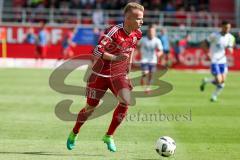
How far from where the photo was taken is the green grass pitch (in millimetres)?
10758

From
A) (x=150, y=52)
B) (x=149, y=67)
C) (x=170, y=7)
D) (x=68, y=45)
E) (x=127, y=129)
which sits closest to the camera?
(x=127, y=129)

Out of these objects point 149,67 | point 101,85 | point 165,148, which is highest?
point 101,85

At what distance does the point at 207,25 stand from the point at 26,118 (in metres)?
26.9

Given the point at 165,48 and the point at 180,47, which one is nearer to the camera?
the point at 165,48

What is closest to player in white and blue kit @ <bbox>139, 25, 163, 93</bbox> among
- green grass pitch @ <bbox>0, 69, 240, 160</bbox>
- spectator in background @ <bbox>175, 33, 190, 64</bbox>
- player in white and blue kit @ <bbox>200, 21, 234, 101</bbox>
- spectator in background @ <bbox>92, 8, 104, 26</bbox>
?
green grass pitch @ <bbox>0, 69, 240, 160</bbox>

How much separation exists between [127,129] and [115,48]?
3302 millimetres

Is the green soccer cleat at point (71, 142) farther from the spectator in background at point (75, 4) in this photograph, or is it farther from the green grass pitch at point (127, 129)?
the spectator in background at point (75, 4)

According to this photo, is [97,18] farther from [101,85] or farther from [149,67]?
[101,85]

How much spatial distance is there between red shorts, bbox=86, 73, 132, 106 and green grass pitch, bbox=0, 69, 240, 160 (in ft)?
3.04

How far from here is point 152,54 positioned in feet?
75.5

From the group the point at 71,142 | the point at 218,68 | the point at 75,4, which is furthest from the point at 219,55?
the point at 75,4

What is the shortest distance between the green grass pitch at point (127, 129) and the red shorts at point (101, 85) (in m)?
0.93

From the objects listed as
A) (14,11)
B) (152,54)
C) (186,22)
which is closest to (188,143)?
(152,54)

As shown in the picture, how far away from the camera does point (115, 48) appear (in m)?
10.7
